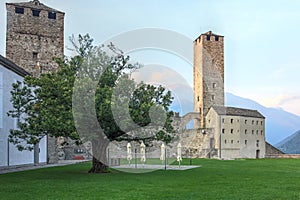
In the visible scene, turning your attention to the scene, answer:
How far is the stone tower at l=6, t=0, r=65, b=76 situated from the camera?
3862 centimetres

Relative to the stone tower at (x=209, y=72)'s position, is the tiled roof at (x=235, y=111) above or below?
below

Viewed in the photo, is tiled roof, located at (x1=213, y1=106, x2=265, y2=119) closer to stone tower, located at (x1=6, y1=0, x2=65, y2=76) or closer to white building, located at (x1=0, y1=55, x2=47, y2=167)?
stone tower, located at (x1=6, y1=0, x2=65, y2=76)

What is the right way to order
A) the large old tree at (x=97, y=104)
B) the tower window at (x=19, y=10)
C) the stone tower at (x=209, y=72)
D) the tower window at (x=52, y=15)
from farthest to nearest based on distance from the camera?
the stone tower at (x=209, y=72)
the tower window at (x=52, y=15)
the tower window at (x=19, y=10)
the large old tree at (x=97, y=104)

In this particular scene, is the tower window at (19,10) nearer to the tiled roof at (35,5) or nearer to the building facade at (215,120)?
the tiled roof at (35,5)

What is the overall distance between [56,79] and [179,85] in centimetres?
957

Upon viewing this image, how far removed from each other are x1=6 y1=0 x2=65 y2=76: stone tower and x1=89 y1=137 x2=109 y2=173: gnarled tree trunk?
1933 centimetres

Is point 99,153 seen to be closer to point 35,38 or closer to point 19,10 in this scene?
point 35,38

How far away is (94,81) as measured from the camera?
20.0m

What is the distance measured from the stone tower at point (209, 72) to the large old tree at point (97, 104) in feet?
151

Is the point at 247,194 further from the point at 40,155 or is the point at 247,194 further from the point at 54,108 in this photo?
the point at 40,155

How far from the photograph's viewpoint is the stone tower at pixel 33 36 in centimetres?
3862

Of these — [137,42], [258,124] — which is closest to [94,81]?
[137,42]

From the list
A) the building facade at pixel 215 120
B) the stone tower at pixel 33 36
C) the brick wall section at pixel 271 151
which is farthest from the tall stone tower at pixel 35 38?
the brick wall section at pixel 271 151

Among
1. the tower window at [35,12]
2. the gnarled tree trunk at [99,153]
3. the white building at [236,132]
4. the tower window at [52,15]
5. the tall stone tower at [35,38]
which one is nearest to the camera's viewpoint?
the gnarled tree trunk at [99,153]
